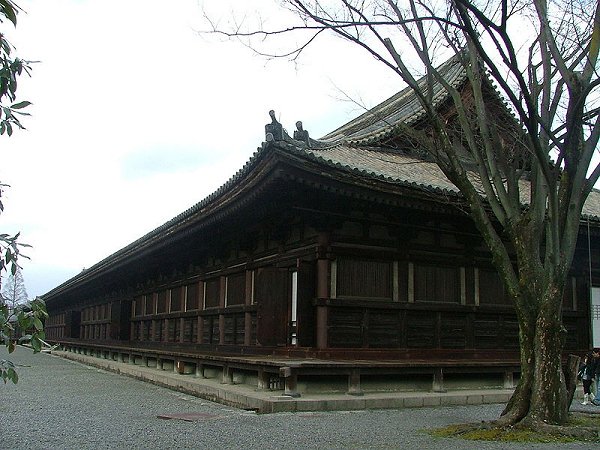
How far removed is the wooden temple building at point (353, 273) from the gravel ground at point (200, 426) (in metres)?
1.39

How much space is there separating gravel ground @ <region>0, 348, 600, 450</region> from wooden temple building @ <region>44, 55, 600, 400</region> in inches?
54.7

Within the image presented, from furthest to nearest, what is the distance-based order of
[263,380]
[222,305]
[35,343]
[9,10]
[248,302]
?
[222,305]
[248,302]
[263,380]
[35,343]
[9,10]

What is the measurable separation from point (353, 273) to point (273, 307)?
1888 mm

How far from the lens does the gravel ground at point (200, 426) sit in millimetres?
7949

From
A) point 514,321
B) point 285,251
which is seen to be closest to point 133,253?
point 285,251

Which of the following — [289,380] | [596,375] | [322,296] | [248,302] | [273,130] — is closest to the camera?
[289,380]

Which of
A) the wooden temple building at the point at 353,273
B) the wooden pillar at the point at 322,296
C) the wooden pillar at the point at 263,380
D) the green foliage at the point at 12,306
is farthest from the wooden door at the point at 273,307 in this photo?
the green foliage at the point at 12,306

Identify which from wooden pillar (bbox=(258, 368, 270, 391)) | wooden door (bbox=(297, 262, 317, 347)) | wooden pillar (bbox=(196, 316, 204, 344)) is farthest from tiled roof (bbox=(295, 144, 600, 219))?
wooden pillar (bbox=(196, 316, 204, 344))

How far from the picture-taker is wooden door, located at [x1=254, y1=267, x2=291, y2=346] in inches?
562

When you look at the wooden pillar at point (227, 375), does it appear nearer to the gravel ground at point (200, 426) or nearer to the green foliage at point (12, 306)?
the gravel ground at point (200, 426)

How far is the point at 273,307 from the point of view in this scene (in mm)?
14234

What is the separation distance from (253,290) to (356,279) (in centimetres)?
359

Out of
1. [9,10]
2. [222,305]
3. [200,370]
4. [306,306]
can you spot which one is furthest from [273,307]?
[9,10]

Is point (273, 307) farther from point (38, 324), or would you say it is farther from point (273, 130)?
point (38, 324)
